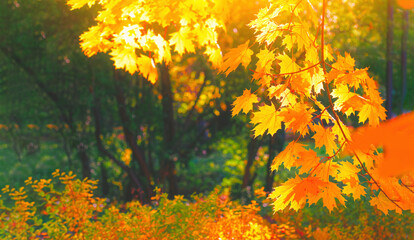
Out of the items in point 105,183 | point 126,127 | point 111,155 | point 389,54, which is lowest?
point 105,183

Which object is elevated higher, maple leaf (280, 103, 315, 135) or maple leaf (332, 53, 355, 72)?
maple leaf (332, 53, 355, 72)

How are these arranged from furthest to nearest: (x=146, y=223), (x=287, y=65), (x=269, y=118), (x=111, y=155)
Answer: (x=111, y=155), (x=146, y=223), (x=287, y=65), (x=269, y=118)

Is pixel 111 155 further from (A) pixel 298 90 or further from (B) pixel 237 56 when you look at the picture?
(A) pixel 298 90

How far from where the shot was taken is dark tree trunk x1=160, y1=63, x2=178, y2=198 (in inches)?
270

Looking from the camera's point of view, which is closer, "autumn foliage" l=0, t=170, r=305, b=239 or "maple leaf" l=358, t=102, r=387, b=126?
"maple leaf" l=358, t=102, r=387, b=126

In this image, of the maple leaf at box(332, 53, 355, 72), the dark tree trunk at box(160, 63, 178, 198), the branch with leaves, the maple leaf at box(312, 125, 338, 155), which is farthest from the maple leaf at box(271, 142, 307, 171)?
the dark tree trunk at box(160, 63, 178, 198)

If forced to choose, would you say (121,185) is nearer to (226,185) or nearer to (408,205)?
(226,185)

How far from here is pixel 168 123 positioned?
287 inches

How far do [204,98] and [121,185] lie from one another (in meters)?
2.76

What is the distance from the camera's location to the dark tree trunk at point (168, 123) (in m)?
6.87

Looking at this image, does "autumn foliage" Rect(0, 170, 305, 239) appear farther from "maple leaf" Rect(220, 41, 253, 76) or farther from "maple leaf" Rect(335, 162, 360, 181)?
"maple leaf" Rect(220, 41, 253, 76)

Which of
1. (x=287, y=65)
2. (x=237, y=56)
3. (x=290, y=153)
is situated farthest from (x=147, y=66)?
(x=290, y=153)

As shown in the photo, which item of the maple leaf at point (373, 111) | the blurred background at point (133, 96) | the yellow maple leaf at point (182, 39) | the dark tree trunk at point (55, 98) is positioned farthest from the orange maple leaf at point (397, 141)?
the dark tree trunk at point (55, 98)

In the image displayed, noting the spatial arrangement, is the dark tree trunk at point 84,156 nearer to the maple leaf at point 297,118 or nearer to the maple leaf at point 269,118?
the maple leaf at point 269,118
